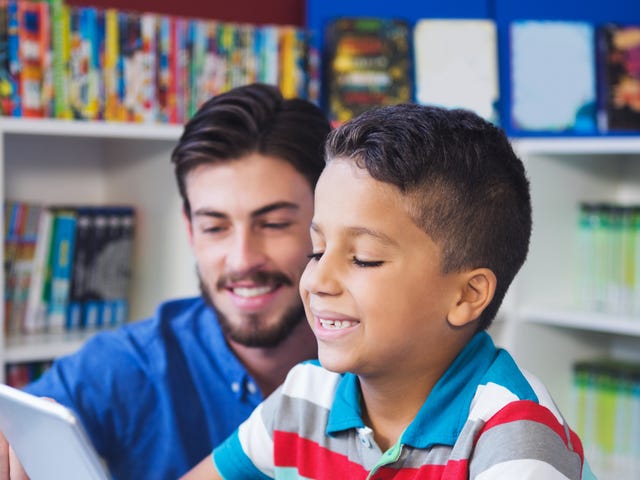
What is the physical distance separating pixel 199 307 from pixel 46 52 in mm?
798

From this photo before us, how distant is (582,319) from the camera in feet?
7.46

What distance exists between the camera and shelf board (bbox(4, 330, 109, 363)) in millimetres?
2027

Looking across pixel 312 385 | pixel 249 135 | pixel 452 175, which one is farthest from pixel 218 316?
pixel 452 175

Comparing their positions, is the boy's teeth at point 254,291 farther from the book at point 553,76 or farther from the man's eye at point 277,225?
A: the book at point 553,76

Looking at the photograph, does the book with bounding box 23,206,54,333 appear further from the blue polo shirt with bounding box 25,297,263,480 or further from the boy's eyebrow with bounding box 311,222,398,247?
the boy's eyebrow with bounding box 311,222,398,247

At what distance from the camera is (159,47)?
2225 millimetres

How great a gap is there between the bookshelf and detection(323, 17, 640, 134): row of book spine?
54 cm

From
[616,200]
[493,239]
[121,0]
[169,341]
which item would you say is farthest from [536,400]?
[121,0]

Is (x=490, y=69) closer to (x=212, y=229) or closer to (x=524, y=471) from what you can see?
(x=212, y=229)

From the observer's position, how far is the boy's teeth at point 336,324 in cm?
94

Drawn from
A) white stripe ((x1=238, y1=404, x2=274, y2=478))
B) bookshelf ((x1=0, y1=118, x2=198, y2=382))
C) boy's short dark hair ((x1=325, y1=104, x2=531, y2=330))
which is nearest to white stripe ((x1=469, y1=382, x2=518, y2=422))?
boy's short dark hair ((x1=325, y1=104, x2=531, y2=330))

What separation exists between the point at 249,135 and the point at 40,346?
872mm

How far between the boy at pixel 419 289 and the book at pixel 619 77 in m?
1.52

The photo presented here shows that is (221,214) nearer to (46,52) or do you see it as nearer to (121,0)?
(46,52)
